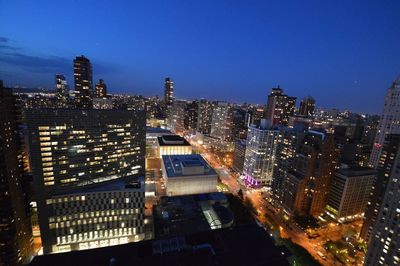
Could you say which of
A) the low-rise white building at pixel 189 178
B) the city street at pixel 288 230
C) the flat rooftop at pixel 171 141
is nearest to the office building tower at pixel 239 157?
the city street at pixel 288 230

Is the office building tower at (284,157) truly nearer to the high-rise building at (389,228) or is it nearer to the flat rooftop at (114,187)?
the high-rise building at (389,228)

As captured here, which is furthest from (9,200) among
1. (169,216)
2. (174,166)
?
(174,166)

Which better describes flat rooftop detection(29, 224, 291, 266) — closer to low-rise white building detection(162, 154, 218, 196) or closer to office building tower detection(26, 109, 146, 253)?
office building tower detection(26, 109, 146, 253)

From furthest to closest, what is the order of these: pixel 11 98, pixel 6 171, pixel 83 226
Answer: pixel 83 226 → pixel 11 98 → pixel 6 171

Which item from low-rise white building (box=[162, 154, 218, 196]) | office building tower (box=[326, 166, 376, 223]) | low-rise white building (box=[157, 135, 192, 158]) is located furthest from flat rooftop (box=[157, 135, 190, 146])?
office building tower (box=[326, 166, 376, 223])

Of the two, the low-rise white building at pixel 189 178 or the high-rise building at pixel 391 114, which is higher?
the high-rise building at pixel 391 114

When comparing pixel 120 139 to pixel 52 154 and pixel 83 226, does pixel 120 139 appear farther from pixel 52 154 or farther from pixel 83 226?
pixel 83 226

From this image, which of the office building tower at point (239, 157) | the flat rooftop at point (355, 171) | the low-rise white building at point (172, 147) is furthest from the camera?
the low-rise white building at point (172, 147)
